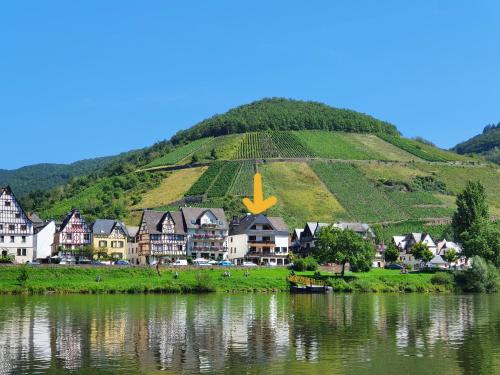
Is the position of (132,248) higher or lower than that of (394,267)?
higher

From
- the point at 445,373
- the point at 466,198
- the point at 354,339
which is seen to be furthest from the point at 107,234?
the point at 445,373

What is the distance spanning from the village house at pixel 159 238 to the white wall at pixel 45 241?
14.9 meters

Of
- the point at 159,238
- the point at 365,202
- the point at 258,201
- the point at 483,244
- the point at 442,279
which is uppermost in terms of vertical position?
the point at 258,201

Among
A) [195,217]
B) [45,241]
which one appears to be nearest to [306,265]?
[195,217]

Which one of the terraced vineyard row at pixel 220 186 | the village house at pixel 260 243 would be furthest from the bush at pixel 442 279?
the terraced vineyard row at pixel 220 186

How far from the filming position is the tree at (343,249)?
343 feet

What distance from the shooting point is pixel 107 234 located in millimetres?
125250

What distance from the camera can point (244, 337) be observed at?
154ft

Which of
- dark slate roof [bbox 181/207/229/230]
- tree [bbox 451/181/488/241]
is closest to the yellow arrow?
dark slate roof [bbox 181/207/229/230]

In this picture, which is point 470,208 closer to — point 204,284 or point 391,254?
point 391,254

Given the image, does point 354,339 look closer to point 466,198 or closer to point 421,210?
point 466,198

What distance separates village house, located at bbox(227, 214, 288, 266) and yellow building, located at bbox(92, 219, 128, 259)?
20.1 meters

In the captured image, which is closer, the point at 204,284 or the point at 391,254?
the point at 204,284

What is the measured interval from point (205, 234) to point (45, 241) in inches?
1099
